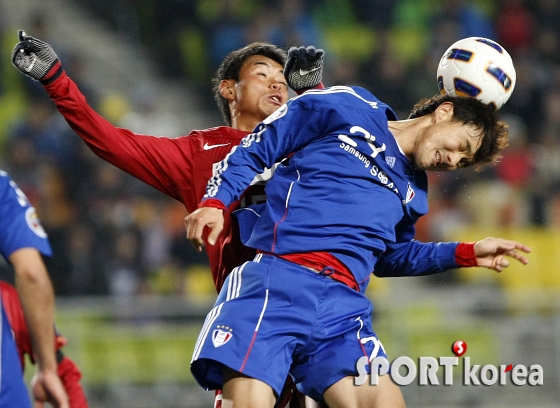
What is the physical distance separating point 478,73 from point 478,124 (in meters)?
0.41

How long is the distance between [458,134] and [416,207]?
13.7 inches

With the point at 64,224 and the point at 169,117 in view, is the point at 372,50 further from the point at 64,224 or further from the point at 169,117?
the point at 64,224

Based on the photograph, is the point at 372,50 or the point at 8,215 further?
the point at 372,50

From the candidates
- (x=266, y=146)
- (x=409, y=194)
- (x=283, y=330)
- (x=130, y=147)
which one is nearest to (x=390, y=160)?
(x=409, y=194)

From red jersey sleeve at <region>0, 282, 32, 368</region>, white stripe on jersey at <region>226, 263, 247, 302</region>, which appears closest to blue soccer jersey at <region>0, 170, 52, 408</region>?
red jersey sleeve at <region>0, 282, 32, 368</region>

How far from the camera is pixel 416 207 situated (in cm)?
361

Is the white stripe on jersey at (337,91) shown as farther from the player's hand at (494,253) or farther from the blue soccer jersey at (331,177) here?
the player's hand at (494,253)

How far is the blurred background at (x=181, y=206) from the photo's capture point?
23.7ft

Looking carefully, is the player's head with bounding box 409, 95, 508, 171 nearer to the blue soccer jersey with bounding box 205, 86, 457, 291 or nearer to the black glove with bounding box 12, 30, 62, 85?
the blue soccer jersey with bounding box 205, 86, 457, 291

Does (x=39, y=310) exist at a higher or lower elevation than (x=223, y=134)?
lower

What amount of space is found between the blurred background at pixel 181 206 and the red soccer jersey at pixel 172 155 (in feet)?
9.72

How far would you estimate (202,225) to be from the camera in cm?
292

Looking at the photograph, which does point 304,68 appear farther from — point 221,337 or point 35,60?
point 221,337

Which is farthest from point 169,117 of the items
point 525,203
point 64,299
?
point 525,203
